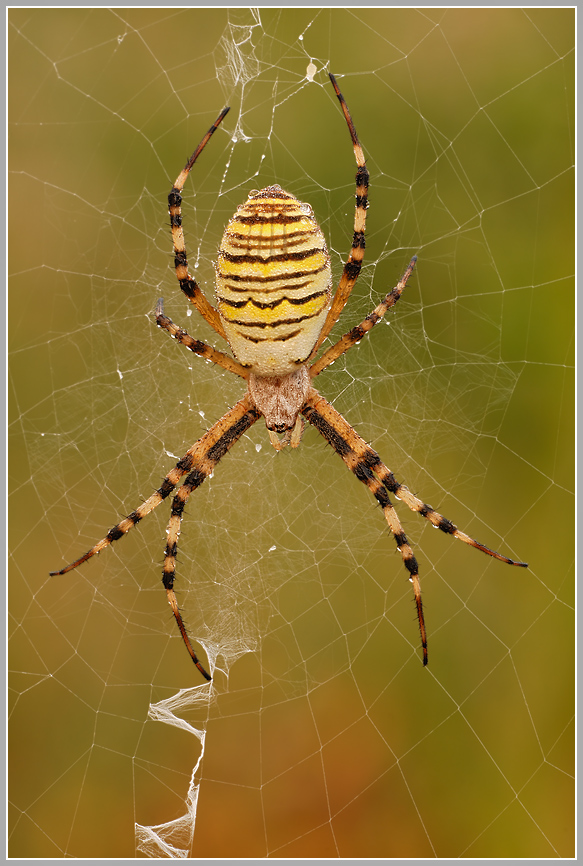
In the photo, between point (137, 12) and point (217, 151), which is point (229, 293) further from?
point (137, 12)

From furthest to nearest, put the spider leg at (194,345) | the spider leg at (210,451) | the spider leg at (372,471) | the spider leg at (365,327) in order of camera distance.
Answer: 1. the spider leg at (210,451)
2. the spider leg at (372,471)
3. the spider leg at (194,345)
4. the spider leg at (365,327)

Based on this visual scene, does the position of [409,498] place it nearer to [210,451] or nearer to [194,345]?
[210,451]

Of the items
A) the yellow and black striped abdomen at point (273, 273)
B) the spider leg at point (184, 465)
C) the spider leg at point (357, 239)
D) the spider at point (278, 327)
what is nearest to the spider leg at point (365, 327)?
the spider at point (278, 327)

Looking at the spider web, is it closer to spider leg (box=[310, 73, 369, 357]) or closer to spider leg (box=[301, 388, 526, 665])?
spider leg (box=[301, 388, 526, 665])

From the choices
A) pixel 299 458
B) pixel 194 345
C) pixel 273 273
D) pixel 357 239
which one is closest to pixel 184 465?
pixel 194 345

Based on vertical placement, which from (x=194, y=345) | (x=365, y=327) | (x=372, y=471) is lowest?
(x=372, y=471)

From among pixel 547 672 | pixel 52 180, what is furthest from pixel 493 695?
pixel 52 180

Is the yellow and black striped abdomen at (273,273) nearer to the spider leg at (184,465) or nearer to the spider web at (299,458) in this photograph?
the spider leg at (184,465)

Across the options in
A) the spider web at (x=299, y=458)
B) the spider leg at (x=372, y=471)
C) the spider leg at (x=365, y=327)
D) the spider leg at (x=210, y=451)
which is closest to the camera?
the spider leg at (x=365, y=327)

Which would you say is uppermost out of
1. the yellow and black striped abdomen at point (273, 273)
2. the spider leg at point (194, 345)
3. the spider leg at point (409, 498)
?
the yellow and black striped abdomen at point (273, 273)
